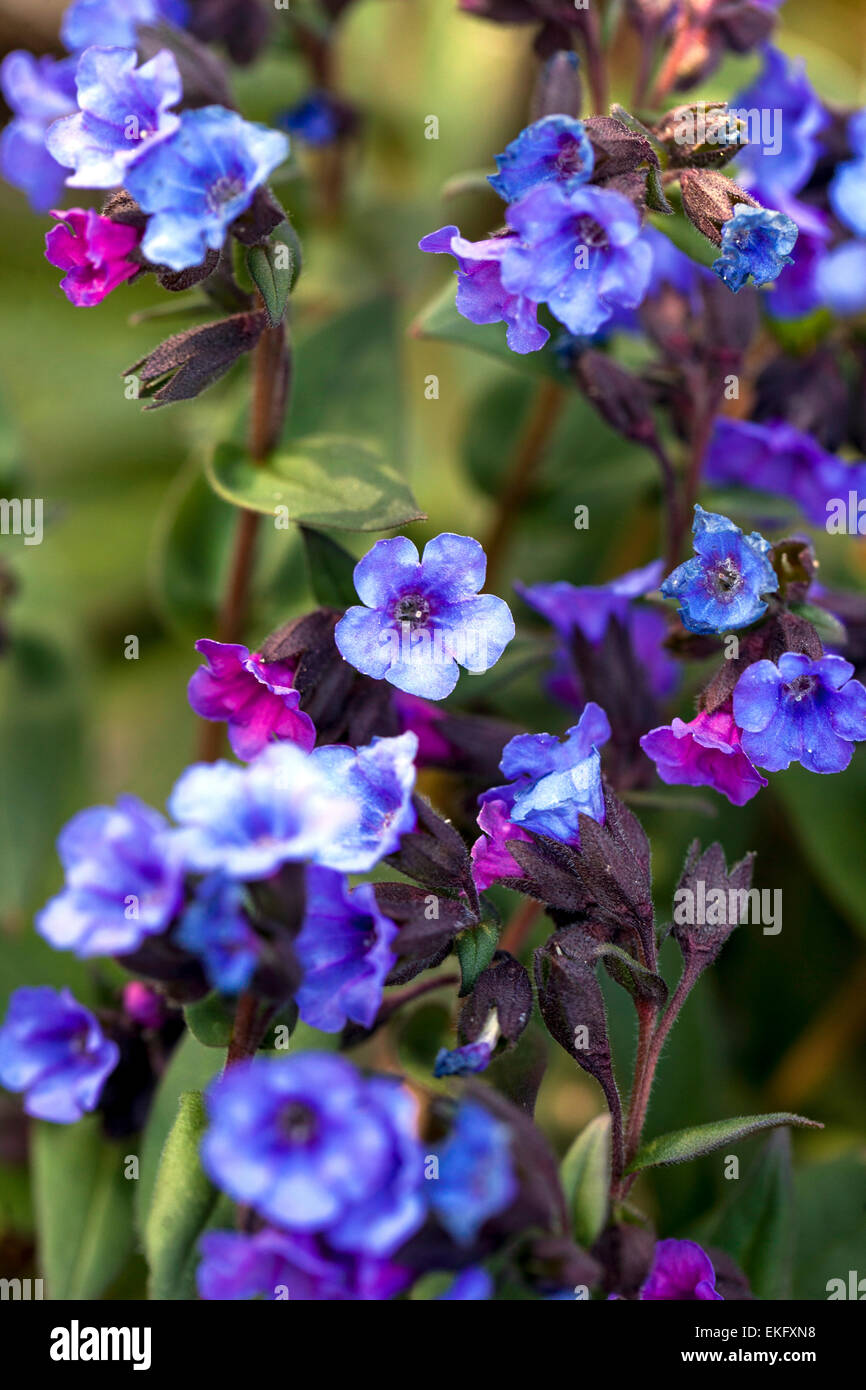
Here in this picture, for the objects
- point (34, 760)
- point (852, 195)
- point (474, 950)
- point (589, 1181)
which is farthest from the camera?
point (34, 760)

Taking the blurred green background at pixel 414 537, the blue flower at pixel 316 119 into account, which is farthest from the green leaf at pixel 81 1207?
the blue flower at pixel 316 119

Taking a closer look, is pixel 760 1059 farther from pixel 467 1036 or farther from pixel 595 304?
pixel 595 304

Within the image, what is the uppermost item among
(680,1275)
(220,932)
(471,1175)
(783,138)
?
(783,138)

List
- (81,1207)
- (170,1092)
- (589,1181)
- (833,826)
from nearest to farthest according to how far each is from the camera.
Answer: (589,1181)
(170,1092)
(81,1207)
(833,826)

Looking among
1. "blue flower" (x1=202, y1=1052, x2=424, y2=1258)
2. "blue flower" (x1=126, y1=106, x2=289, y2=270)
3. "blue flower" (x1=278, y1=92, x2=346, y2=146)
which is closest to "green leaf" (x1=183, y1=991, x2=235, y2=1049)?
"blue flower" (x1=202, y1=1052, x2=424, y2=1258)

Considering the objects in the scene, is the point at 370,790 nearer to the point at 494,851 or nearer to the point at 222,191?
the point at 494,851

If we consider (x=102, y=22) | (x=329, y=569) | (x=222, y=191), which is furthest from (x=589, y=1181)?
(x=102, y=22)

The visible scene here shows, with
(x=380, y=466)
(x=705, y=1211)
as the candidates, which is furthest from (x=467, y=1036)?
(x=705, y=1211)

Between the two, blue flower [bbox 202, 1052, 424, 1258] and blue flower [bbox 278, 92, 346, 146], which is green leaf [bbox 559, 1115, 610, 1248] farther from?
blue flower [bbox 278, 92, 346, 146]
